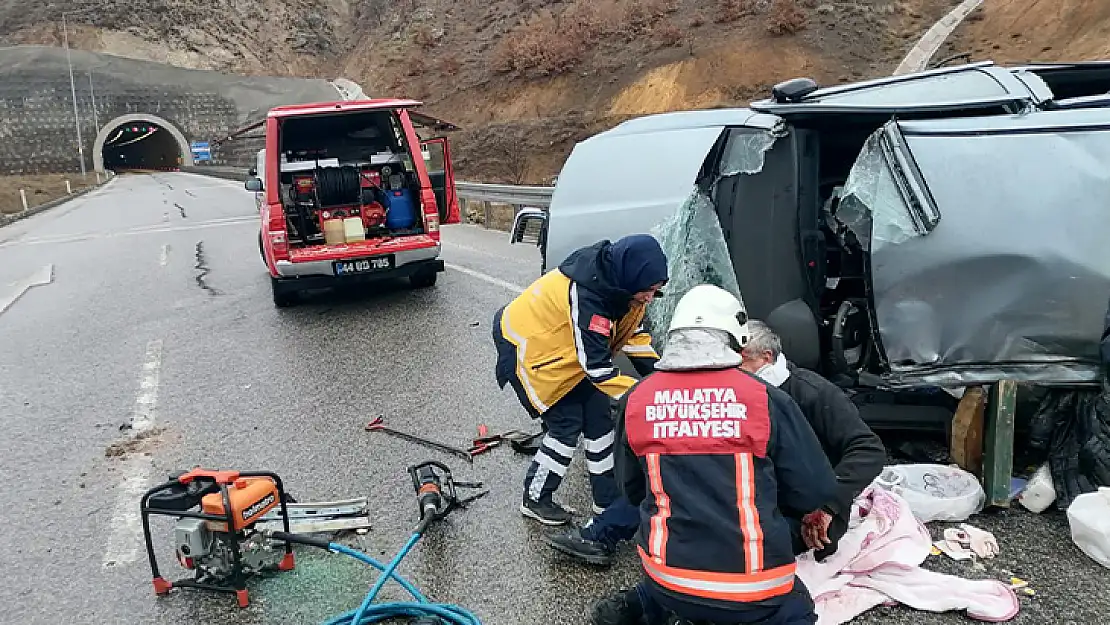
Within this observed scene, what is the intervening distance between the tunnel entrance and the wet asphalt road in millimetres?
56435

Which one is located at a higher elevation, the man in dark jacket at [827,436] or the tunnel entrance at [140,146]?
the tunnel entrance at [140,146]

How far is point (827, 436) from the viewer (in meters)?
2.89

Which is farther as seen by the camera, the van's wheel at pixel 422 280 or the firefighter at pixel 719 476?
the van's wheel at pixel 422 280

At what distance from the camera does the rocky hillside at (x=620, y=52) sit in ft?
96.4

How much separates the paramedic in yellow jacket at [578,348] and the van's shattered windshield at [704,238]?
0.50m

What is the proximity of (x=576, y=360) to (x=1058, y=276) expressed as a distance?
2017 mm

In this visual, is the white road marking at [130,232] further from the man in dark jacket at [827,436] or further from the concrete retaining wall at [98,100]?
the concrete retaining wall at [98,100]

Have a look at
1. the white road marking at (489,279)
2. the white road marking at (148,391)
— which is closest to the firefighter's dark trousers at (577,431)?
the white road marking at (148,391)

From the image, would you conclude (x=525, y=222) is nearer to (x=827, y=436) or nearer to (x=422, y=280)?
(x=422, y=280)

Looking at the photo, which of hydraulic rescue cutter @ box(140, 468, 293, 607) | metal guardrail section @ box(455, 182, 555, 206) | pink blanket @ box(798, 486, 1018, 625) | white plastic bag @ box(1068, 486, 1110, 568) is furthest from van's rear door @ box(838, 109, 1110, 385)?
metal guardrail section @ box(455, 182, 555, 206)

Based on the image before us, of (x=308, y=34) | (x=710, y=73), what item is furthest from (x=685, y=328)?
(x=308, y=34)

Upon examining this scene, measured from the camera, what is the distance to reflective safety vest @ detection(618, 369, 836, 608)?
7.59ft

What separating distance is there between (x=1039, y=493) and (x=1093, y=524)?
1.26ft

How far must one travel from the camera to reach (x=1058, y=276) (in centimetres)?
345
